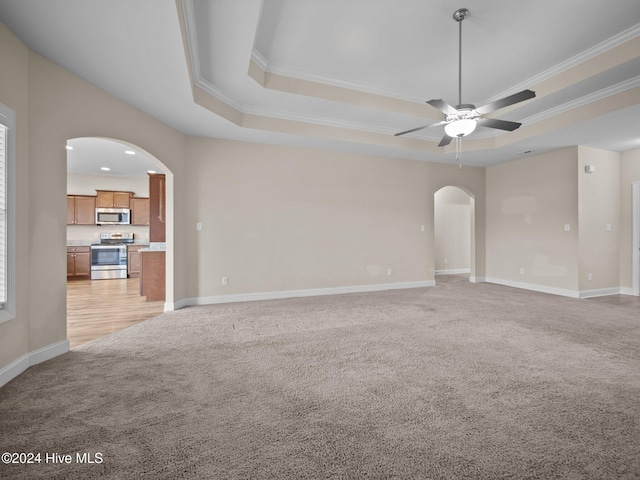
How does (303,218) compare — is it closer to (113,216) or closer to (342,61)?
(342,61)

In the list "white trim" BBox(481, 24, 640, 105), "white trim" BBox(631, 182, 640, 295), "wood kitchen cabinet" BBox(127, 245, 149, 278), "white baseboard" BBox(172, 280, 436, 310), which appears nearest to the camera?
"white trim" BBox(481, 24, 640, 105)

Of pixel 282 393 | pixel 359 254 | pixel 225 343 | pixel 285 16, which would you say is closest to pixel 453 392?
pixel 282 393

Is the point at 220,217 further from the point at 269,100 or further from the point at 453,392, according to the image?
the point at 453,392

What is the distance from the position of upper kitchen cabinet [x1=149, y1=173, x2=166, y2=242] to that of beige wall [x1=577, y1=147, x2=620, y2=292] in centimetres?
732

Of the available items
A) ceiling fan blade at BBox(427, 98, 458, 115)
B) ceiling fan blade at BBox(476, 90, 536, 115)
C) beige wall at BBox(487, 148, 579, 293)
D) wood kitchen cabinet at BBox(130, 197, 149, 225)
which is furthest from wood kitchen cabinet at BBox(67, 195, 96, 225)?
beige wall at BBox(487, 148, 579, 293)

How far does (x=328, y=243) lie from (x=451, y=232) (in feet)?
15.3

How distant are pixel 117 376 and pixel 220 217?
3.02 meters

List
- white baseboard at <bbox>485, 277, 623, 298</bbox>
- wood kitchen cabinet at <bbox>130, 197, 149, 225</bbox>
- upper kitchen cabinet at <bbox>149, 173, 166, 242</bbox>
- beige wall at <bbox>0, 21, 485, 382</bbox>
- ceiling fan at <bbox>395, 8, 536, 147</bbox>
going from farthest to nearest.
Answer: wood kitchen cabinet at <bbox>130, 197, 149, 225</bbox> < white baseboard at <bbox>485, 277, 623, 298</bbox> < upper kitchen cabinet at <bbox>149, 173, 166, 242</bbox> < ceiling fan at <bbox>395, 8, 536, 147</bbox> < beige wall at <bbox>0, 21, 485, 382</bbox>

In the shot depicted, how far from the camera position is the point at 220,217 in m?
5.10

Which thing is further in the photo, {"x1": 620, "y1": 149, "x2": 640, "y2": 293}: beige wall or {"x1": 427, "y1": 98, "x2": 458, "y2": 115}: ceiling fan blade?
{"x1": 620, "y1": 149, "x2": 640, "y2": 293}: beige wall

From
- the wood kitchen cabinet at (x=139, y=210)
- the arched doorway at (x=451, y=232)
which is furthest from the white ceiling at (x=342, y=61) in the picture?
the wood kitchen cabinet at (x=139, y=210)

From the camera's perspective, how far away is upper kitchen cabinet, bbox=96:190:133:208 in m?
8.30

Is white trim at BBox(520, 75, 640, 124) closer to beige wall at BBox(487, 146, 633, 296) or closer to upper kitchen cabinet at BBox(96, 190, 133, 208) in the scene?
beige wall at BBox(487, 146, 633, 296)

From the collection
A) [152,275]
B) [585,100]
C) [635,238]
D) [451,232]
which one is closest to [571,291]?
[635,238]
